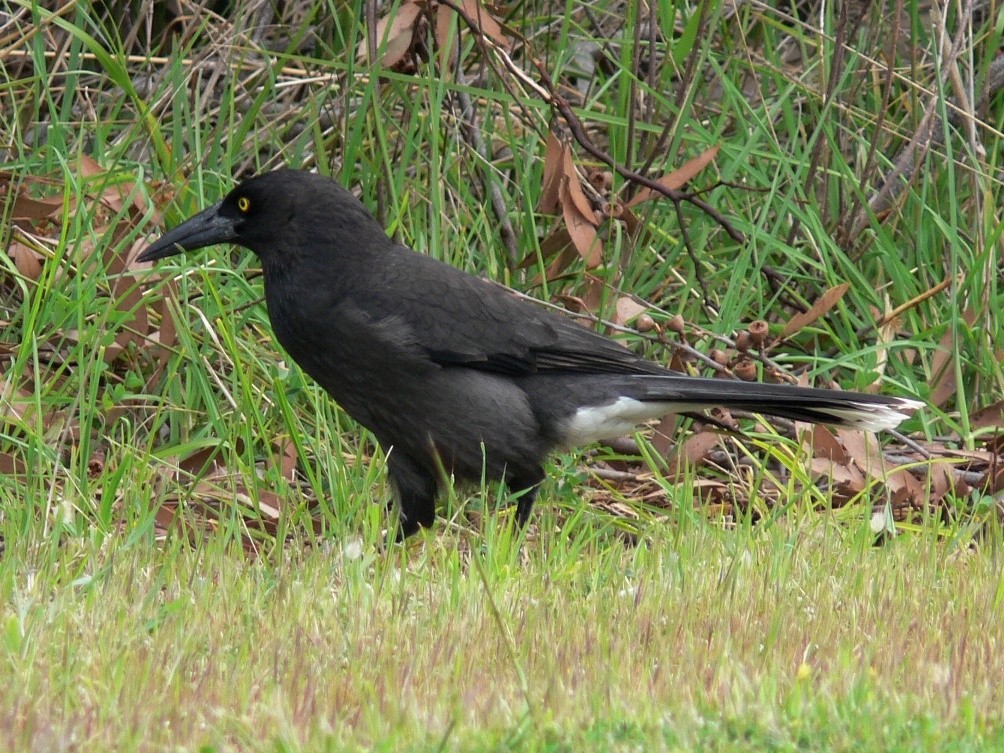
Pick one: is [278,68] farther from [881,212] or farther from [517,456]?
[881,212]

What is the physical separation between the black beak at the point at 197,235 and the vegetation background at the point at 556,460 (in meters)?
0.27

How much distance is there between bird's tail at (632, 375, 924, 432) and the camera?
4.74 meters

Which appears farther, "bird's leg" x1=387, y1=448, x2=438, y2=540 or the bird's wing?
"bird's leg" x1=387, y1=448, x2=438, y2=540

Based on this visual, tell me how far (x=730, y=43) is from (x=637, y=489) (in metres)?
2.34

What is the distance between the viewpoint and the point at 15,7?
274 inches

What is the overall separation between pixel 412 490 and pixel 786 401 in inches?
46.4

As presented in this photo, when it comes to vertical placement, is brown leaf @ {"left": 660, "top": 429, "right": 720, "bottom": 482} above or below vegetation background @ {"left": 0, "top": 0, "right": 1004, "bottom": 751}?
below

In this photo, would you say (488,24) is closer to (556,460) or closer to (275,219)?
(275,219)

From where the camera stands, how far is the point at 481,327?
16.1ft

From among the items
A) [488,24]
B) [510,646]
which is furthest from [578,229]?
[510,646]

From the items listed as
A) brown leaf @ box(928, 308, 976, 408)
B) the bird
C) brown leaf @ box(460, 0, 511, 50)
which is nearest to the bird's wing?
the bird

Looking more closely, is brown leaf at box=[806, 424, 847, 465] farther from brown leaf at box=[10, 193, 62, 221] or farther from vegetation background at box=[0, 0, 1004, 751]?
brown leaf at box=[10, 193, 62, 221]

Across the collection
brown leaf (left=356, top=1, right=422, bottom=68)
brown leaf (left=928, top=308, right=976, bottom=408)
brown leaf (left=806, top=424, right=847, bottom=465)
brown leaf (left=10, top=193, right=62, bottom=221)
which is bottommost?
brown leaf (left=806, top=424, right=847, bottom=465)

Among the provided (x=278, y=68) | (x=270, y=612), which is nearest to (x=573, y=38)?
(x=278, y=68)
